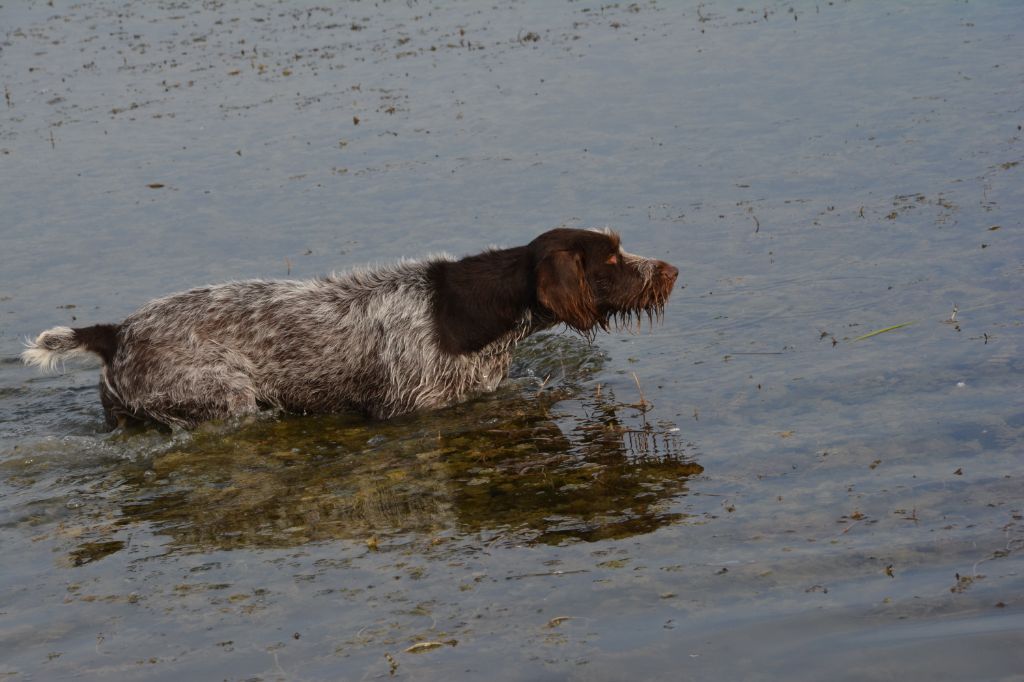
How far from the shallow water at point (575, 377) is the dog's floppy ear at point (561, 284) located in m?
0.75

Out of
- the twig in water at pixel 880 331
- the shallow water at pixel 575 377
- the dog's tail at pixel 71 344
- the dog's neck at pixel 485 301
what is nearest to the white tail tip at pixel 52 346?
the dog's tail at pixel 71 344

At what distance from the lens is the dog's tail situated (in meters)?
9.12

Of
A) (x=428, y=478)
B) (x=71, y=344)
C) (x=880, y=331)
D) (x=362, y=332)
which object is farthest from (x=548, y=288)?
(x=71, y=344)

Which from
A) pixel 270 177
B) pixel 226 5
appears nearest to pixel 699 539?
pixel 270 177

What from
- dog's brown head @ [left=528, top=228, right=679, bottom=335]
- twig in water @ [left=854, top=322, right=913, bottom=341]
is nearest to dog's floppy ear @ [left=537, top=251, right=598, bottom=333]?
dog's brown head @ [left=528, top=228, right=679, bottom=335]

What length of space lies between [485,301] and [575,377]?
104 cm

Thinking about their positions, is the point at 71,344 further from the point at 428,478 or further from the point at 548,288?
the point at 548,288

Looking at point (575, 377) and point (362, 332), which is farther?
point (575, 377)

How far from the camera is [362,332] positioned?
9.79 metres

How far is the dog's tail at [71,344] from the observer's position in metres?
9.12

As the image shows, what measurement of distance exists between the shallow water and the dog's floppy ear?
2.46ft

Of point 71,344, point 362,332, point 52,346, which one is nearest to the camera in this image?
point 52,346

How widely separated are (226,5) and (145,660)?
20.1 meters

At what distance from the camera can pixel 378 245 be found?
12641 millimetres
